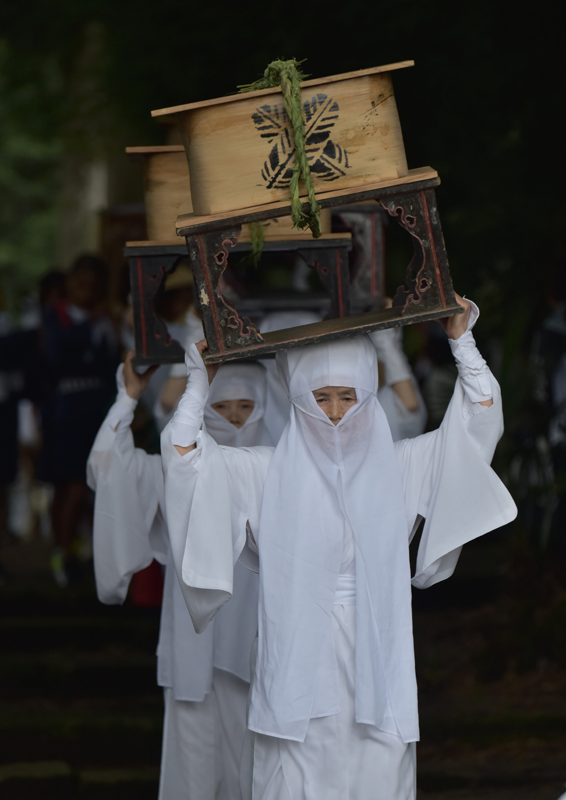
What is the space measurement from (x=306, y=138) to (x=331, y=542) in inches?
46.5

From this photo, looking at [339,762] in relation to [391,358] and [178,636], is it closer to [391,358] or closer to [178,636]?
[178,636]

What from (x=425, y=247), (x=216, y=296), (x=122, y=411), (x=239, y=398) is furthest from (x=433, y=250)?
(x=122, y=411)

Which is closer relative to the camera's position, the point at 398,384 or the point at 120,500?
the point at 120,500

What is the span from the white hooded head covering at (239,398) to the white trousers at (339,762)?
116cm

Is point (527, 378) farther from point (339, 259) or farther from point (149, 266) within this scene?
point (149, 266)

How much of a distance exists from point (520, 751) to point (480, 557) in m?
2.19

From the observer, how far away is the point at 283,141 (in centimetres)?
290

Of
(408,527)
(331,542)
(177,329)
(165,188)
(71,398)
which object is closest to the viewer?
(331,542)

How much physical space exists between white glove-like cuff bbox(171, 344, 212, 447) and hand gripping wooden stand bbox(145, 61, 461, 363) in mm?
107

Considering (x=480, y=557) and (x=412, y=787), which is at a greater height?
(x=480, y=557)

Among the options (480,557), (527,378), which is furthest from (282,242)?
(480,557)

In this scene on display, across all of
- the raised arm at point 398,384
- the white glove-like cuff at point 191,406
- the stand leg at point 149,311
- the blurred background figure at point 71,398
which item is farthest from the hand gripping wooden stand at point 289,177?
the blurred background figure at point 71,398

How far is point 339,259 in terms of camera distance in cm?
370

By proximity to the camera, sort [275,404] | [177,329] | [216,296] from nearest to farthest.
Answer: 1. [216,296]
2. [275,404]
3. [177,329]
